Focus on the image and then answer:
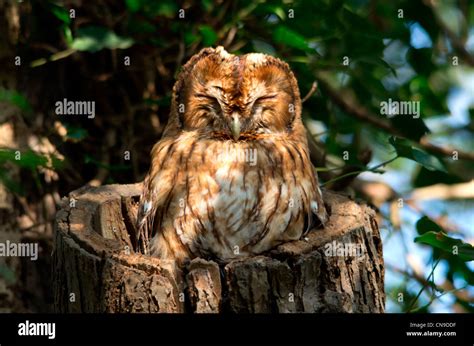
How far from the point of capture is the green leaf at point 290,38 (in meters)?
3.81

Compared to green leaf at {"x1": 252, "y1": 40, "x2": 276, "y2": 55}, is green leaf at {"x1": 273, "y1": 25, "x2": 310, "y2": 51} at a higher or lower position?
lower

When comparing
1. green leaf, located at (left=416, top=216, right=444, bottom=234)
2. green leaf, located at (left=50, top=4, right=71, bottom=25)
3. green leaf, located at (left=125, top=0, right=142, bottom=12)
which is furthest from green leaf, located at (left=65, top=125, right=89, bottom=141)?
green leaf, located at (left=416, top=216, right=444, bottom=234)

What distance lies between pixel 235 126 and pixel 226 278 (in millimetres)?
751

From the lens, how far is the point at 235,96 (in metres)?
3.37

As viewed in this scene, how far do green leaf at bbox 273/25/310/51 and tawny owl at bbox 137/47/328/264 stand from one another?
0.34 metres

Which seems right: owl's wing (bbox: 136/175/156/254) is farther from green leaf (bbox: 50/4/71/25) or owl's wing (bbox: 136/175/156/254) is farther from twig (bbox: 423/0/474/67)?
twig (bbox: 423/0/474/67)

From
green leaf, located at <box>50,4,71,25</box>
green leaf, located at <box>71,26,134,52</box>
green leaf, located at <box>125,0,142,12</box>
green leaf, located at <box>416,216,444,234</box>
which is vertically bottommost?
green leaf, located at <box>416,216,444,234</box>

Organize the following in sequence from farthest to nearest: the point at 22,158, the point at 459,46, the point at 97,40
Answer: the point at 459,46 < the point at 97,40 < the point at 22,158

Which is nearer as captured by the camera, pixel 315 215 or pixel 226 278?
pixel 226 278

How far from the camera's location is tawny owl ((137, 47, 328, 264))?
10.5ft

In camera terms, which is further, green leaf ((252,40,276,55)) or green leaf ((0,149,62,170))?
green leaf ((252,40,276,55))

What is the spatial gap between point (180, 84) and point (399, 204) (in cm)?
158

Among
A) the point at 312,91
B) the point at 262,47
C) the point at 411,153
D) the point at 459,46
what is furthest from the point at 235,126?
the point at 459,46

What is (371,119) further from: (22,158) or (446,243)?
(22,158)
